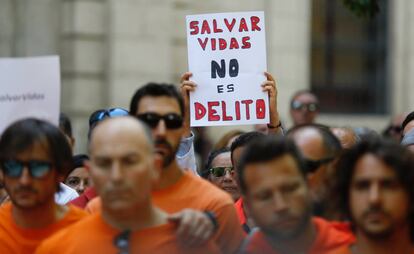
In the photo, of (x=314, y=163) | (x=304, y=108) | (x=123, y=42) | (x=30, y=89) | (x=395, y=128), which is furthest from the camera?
(x=123, y=42)

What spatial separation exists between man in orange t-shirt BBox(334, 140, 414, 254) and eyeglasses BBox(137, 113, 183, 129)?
1.10m

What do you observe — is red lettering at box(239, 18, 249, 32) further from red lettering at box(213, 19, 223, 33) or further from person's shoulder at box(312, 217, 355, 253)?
person's shoulder at box(312, 217, 355, 253)

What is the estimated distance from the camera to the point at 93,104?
16.0 m

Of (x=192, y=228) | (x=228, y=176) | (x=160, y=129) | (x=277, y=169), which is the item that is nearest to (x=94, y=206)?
(x=160, y=129)

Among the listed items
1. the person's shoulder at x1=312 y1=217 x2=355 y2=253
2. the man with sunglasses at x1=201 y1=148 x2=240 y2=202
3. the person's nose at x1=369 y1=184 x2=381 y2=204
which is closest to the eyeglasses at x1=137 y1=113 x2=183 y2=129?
the person's shoulder at x1=312 y1=217 x2=355 y2=253

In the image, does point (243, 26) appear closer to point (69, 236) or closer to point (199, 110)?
point (199, 110)

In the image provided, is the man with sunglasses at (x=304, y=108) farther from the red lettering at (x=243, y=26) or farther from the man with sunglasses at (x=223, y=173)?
the red lettering at (x=243, y=26)

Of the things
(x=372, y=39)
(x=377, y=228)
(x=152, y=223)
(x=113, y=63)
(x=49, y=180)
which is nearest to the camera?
(x=377, y=228)

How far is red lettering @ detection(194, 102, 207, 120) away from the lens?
8031 millimetres

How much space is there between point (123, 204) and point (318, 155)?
1.20 metres

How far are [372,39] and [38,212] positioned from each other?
42.2ft

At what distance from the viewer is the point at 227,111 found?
8.16 m

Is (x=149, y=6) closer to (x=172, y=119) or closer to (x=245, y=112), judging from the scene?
(x=245, y=112)

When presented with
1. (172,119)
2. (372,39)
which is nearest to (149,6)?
(372,39)
